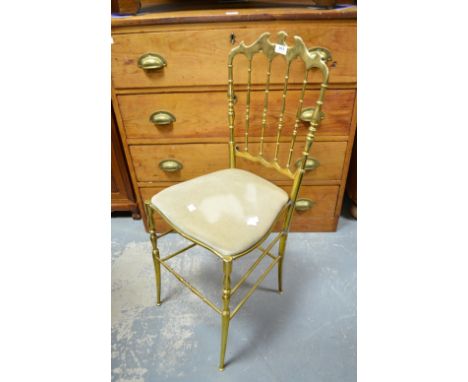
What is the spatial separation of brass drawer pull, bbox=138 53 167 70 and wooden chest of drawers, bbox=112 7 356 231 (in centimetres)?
3

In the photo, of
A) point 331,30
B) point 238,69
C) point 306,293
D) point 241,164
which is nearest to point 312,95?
point 331,30

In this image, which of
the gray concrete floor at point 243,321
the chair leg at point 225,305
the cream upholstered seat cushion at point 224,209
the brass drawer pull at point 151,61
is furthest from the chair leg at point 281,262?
the brass drawer pull at point 151,61

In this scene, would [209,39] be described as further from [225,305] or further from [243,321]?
[243,321]

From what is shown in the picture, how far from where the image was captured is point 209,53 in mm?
1433

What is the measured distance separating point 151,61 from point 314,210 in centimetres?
131

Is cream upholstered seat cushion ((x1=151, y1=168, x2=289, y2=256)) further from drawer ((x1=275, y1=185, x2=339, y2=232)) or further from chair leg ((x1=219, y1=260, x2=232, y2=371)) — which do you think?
drawer ((x1=275, y1=185, x2=339, y2=232))

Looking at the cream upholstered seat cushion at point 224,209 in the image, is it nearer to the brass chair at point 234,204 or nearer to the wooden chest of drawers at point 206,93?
the brass chair at point 234,204

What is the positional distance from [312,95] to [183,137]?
74cm

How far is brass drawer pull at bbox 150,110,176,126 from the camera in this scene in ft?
5.23

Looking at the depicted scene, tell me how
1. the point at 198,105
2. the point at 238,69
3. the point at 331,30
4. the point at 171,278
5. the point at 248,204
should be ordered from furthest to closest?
the point at 171,278, the point at 198,105, the point at 238,69, the point at 331,30, the point at 248,204

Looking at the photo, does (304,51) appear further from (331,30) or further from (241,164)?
(241,164)

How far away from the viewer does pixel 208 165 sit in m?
1.77

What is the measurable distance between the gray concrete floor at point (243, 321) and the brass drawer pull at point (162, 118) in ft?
2.69

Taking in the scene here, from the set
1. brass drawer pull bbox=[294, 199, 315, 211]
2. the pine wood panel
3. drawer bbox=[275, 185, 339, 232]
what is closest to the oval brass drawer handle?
the pine wood panel
